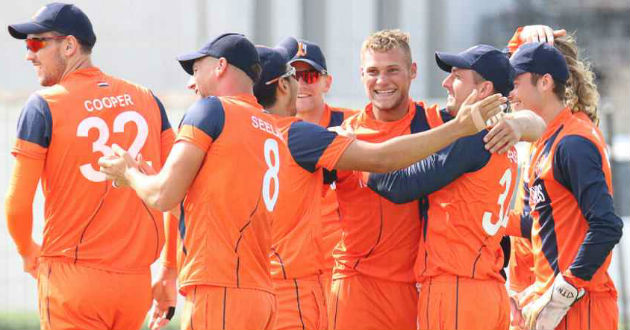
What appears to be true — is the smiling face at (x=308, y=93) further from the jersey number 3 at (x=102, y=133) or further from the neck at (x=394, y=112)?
the jersey number 3 at (x=102, y=133)

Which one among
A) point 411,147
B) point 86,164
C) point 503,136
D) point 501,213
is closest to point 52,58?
point 86,164

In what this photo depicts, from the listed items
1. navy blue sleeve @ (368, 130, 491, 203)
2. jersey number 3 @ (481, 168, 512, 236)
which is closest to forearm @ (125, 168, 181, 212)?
navy blue sleeve @ (368, 130, 491, 203)

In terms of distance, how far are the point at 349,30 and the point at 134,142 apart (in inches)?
445

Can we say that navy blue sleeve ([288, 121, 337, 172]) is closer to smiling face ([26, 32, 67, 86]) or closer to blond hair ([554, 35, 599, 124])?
smiling face ([26, 32, 67, 86])

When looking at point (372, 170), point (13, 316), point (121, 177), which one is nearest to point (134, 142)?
point (121, 177)

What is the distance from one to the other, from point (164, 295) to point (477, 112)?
7.82 feet

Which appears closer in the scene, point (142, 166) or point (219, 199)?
point (219, 199)

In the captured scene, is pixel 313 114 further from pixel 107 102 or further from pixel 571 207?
pixel 571 207

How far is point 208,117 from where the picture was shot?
504 cm

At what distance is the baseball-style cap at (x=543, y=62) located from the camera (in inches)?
257

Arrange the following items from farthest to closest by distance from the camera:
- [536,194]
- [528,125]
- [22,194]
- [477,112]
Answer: [536,194]
[22,194]
[528,125]
[477,112]

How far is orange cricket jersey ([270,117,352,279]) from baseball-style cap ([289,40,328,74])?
5.25 feet

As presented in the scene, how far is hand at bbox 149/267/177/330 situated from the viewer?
6.33m

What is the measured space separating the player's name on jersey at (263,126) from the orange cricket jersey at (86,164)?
1096 mm
